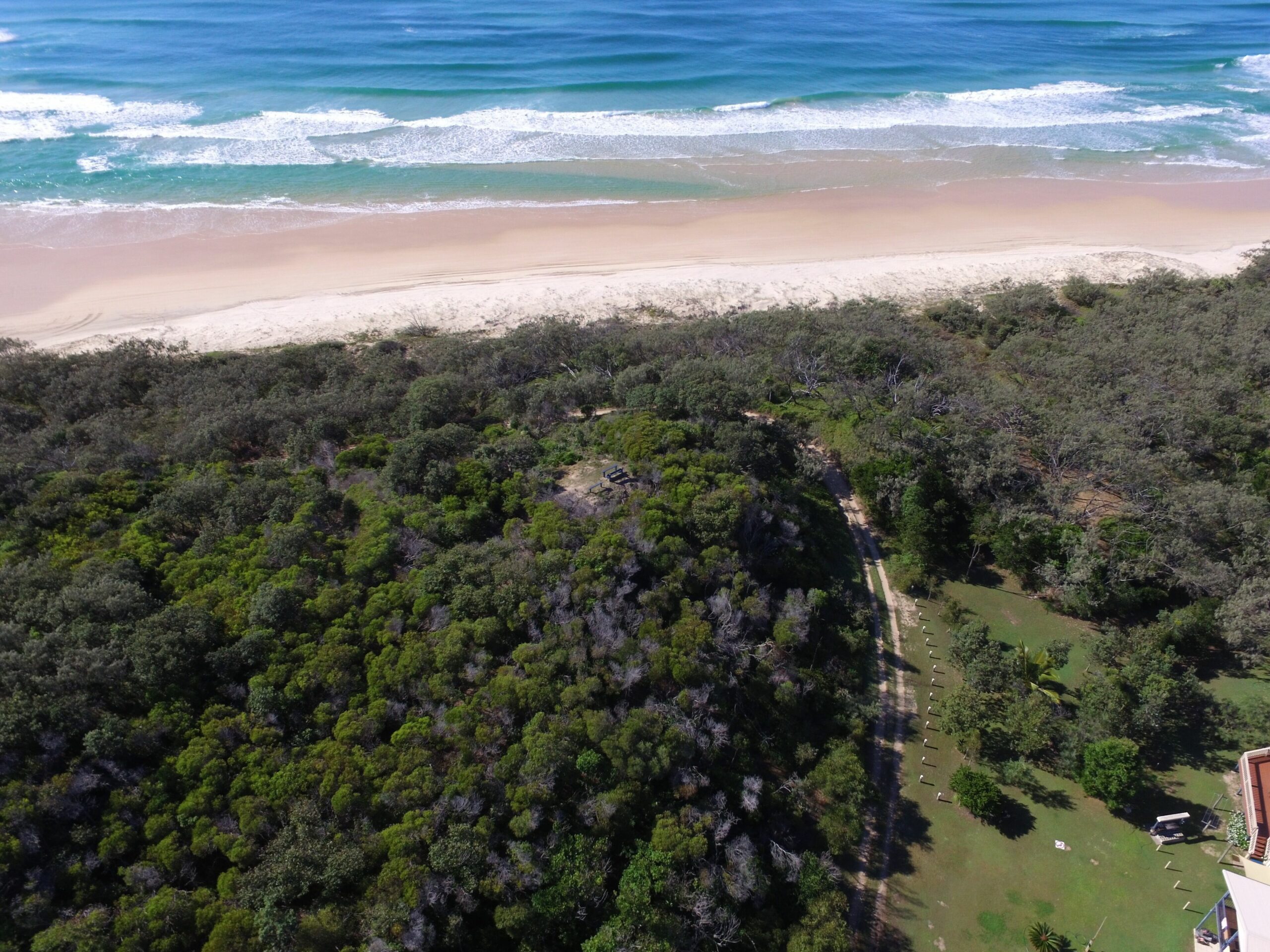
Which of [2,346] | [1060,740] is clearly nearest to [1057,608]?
[1060,740]

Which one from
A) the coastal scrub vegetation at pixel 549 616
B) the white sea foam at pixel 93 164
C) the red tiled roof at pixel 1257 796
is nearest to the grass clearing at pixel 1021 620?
the coastal scrub vegetation at pixel 549 616

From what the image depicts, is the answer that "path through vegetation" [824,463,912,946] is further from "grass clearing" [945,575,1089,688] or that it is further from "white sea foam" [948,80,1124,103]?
"white sea foam" [948,80,1124,103]

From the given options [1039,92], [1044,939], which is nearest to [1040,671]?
[1044,939]

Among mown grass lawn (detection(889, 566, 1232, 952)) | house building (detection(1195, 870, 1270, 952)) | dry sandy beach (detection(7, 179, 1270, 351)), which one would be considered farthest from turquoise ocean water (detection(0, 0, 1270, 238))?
house building (detection(1195, 870, 1270, 952))

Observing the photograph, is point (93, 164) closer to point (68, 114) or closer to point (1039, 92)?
point (68, 114)

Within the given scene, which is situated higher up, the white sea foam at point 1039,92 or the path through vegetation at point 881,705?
the white sea foam at point 1039,92

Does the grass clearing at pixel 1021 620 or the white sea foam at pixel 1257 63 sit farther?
the white sea foam at pixel 1257 63

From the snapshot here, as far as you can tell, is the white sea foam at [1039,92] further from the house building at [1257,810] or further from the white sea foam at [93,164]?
the white sea foam at [93,164]
